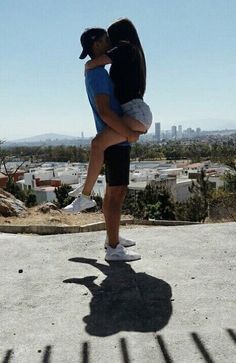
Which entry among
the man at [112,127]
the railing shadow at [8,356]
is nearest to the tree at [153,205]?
the man at [112,127]

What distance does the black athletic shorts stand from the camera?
107 inches

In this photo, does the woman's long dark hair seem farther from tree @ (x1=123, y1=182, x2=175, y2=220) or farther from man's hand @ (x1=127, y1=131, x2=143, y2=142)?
tree @ (x1=123, y1=182, x2=175, y2=220)

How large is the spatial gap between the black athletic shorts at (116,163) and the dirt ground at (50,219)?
6.25 feet

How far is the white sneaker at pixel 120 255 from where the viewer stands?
2752 millimetres

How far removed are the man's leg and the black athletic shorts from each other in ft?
0.14

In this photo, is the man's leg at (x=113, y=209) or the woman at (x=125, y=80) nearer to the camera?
the woman at (x=125, y=80)

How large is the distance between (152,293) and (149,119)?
1.02m

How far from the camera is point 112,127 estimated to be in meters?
2.57

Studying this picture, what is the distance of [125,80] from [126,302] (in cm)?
128

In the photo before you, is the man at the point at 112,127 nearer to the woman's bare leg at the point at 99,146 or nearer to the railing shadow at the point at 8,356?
the woman's bare leg at the point at 99,146

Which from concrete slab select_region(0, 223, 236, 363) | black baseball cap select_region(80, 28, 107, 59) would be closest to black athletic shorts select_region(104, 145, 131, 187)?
concrete slab select_region(0, 223, 236, 363)

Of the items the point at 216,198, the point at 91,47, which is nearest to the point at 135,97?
the point at 91,47

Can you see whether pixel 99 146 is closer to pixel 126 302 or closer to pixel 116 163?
pixel 116 163

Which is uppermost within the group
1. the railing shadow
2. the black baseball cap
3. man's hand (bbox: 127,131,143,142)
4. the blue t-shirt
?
the black baseball cap
